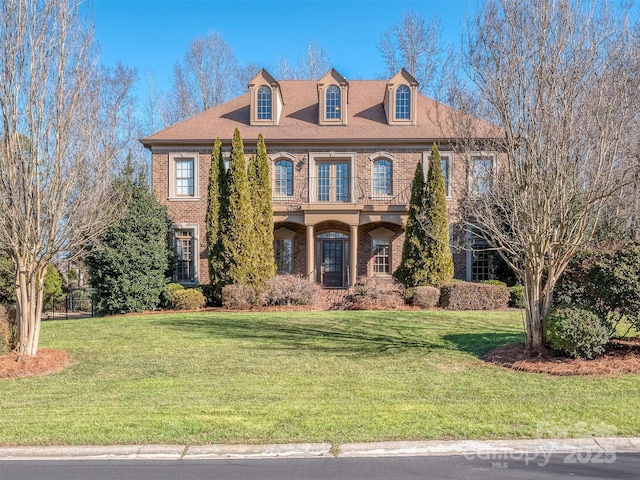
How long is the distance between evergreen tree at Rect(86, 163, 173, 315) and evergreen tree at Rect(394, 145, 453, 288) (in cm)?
829

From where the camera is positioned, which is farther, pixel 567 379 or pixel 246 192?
pixel 246 192

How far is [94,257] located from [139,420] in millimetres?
11526

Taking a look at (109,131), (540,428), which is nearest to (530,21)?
(540,428)

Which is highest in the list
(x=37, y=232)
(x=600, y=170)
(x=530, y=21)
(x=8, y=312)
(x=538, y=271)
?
(x=530, y=21)

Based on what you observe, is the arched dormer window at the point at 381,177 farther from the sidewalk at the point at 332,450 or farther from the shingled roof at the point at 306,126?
the sidewalk at the point at 332,450

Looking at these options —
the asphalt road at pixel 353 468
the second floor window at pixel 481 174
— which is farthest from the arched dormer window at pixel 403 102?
Answer: the asphalt road at pixel 353 468

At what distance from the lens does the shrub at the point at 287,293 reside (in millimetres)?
15727

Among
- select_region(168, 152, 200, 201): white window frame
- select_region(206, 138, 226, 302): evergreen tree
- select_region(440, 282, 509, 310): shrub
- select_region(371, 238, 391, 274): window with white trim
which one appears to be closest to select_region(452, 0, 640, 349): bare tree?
select_region(440, 282, 509, 310): shrub

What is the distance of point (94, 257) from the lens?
51.7 ft

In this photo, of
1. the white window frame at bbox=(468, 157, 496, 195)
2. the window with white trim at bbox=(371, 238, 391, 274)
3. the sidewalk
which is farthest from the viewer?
the window with white trim at bbox=(371, 238, 391, 274)

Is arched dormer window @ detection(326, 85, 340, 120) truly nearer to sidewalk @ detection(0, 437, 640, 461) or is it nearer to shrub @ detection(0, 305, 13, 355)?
shrub @ detection(0, 305, 13, 355)

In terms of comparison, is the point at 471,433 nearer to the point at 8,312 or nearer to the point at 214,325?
the point at 214,325

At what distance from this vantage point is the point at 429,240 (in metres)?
16.9

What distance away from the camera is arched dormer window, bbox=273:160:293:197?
2056 centimetres
